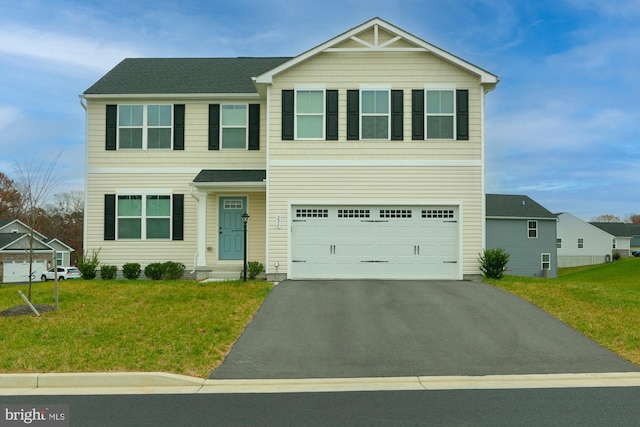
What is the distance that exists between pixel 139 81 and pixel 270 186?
6666 millimetres

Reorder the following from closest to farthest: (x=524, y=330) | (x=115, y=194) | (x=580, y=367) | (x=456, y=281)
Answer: (x=580, y=367)
(x=524, y=330)
(x=456, y=281)
(x=115, y=194)

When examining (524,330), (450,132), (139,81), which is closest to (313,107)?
(450,132)

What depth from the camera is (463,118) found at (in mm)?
17312

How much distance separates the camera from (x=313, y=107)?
17.4m

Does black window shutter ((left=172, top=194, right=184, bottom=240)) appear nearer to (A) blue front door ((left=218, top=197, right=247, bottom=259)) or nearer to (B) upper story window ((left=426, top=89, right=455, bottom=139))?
(A) blue front door ((left=218, top=197, right=247, bottom=259))

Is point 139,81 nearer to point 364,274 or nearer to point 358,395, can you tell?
point 364,274

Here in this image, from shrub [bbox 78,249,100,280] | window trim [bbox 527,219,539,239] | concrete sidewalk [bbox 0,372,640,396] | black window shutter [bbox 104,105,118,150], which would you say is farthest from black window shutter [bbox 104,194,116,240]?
window trim [bbox 527,219,539,239]

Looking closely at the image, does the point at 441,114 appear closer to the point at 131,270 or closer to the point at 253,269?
the point at 253,269

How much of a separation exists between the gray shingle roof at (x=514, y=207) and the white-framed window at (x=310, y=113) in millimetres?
25901

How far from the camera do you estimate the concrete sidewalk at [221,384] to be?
25.8 feet

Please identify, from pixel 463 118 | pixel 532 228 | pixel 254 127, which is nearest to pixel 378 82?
pixel 463 118

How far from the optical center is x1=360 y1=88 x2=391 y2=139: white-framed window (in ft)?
57.1

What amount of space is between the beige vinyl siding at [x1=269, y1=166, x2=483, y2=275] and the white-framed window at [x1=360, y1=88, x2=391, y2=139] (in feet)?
3.86

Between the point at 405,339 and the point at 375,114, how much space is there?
28.7 feet
